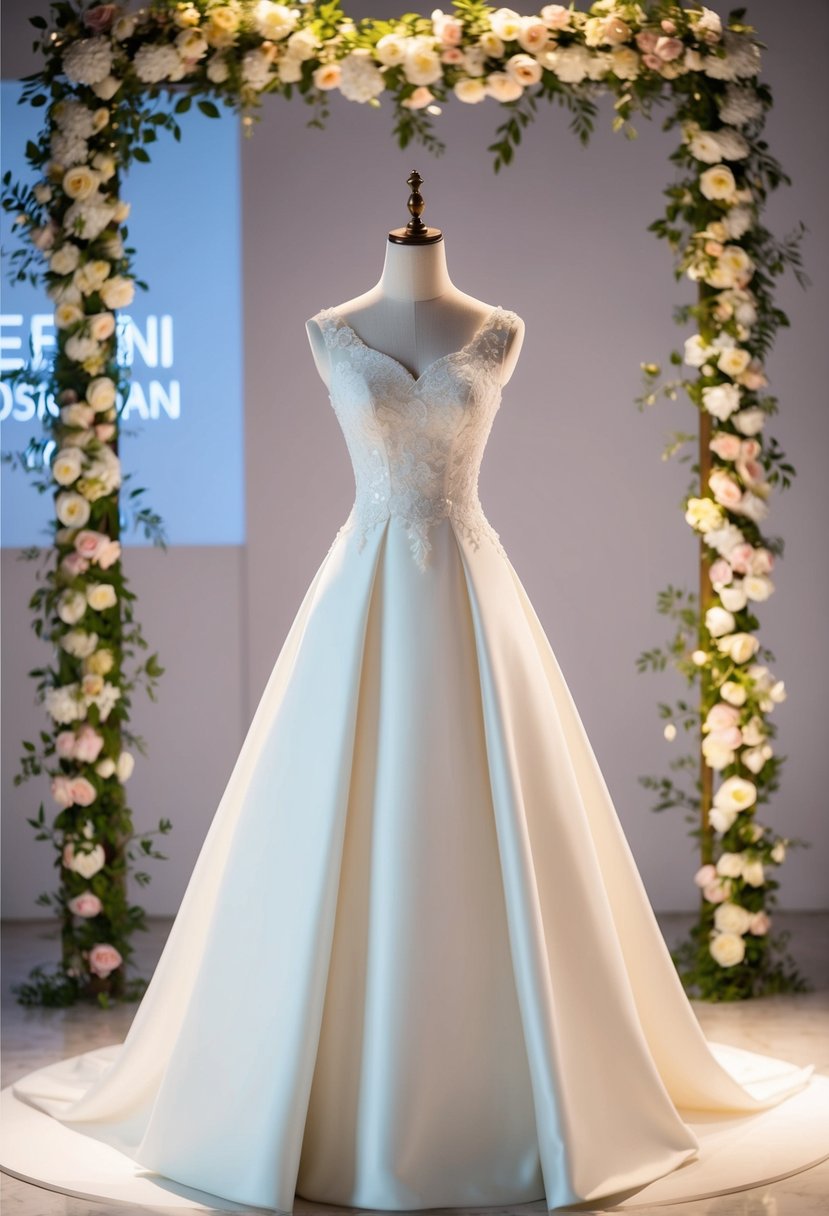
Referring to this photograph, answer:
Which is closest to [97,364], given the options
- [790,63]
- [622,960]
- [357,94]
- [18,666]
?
[357,94]

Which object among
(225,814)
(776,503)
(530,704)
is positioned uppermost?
(776,503)

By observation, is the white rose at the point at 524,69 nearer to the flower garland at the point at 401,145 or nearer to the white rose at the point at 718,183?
the flower garland at the point at 401,145

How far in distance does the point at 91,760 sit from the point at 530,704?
1.70 m

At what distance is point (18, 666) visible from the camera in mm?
5082

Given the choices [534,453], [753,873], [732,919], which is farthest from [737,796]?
[534,453]

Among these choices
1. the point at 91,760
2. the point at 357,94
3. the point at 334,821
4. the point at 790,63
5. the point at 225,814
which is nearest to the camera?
the point at 334,821

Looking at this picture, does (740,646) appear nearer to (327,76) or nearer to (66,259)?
(327,76)

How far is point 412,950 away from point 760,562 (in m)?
1.86

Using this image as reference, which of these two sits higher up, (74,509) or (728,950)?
(74,509)

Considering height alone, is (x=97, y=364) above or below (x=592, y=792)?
above

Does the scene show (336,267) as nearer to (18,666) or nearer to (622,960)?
(18,666)

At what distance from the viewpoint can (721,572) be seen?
4.19 m

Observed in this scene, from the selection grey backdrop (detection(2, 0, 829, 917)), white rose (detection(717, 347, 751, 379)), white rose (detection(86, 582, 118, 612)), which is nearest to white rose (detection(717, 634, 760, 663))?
white rose (detection(717, 347, 751, 379))

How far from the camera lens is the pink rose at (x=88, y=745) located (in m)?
4.19
